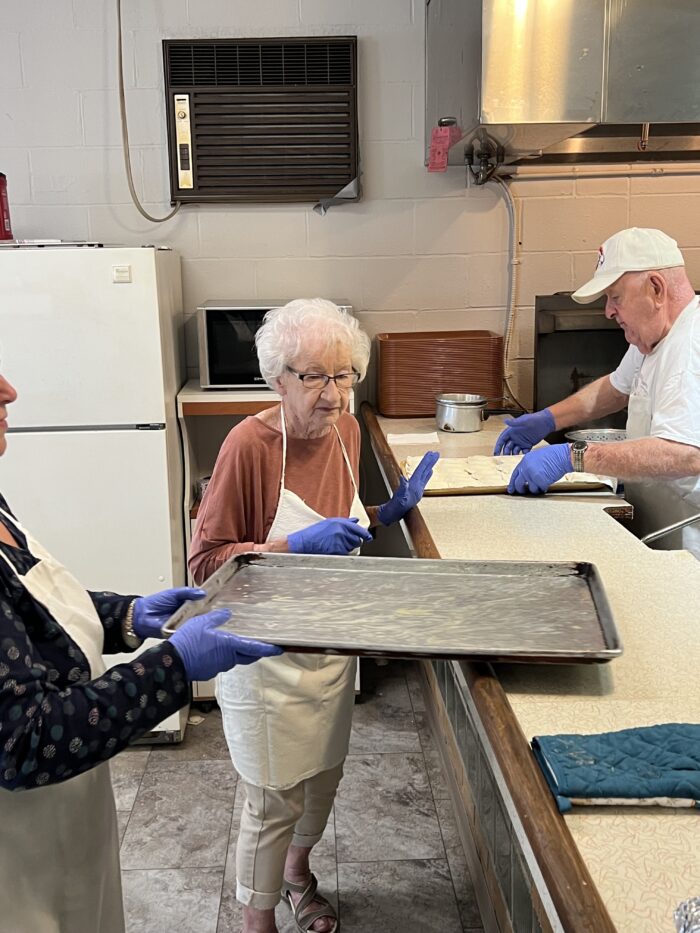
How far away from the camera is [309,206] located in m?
3.45

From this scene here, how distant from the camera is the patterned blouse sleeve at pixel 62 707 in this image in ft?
3.65

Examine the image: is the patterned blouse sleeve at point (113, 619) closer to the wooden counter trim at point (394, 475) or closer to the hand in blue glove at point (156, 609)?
the hand in blue glove at point (156, 609)

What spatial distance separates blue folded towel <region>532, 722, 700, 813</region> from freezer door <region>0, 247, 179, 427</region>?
6.90 feet

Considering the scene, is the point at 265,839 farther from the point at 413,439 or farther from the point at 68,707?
the point at 413,439

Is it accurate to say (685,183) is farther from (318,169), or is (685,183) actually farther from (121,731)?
(121,731)

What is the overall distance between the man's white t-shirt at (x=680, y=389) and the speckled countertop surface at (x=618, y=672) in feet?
0.77

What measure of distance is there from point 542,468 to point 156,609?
3.87ft

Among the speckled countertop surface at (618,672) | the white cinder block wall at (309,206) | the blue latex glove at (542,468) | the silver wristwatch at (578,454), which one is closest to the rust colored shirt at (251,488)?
the speckled countertop surface at (618,672)

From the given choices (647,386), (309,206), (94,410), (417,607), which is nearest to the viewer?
(417,607)

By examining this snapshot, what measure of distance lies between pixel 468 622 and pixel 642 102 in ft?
5.78

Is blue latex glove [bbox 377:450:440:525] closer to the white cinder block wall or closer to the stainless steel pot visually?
the stainless steel pot

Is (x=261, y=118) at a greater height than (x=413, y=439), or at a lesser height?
greater

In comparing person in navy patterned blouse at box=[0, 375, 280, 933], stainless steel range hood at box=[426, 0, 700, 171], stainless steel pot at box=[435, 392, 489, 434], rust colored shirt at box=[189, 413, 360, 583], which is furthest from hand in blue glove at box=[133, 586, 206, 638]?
stainless steel pot at box=[435, 392, 489, 434]

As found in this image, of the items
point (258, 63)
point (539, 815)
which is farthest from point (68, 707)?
point (258, 63)
